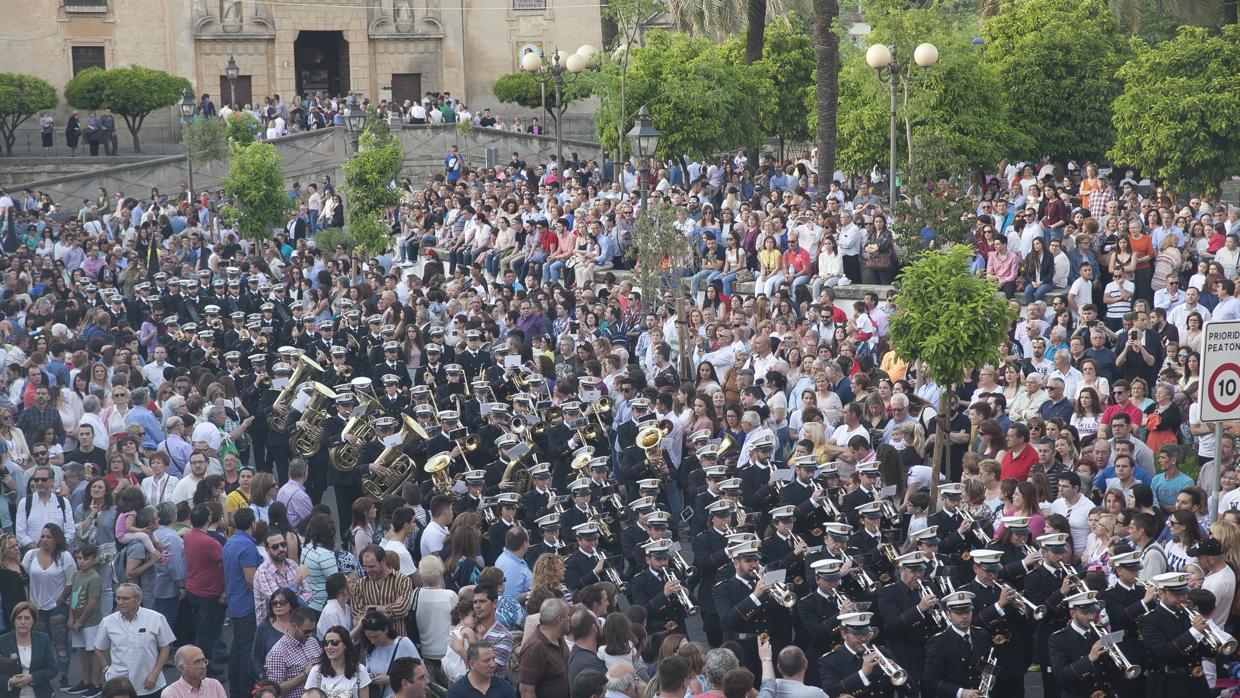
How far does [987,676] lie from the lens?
34.7 feet

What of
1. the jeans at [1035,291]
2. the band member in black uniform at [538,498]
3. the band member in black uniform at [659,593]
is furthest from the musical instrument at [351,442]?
the jeans at [1035,291]

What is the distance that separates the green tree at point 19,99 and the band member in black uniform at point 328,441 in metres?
35.2

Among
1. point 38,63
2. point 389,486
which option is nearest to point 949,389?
point 389,486

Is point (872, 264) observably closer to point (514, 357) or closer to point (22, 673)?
point (514, 357)

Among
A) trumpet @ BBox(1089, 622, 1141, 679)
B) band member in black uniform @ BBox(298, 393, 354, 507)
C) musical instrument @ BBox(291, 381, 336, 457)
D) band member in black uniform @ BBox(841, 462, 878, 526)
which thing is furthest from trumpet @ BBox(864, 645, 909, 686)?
musical instrument @ BBox(291, 381, 336, 457)

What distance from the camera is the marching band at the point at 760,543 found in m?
10.4

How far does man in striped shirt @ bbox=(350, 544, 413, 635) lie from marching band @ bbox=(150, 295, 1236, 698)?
132cm

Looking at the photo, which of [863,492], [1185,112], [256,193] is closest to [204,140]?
[256,193]

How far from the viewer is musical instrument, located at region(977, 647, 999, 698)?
10484mm

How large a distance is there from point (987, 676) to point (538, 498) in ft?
15.0

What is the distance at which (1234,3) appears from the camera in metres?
32.9

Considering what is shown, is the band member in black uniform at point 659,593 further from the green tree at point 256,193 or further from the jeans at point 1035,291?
the green tree at point 256,193

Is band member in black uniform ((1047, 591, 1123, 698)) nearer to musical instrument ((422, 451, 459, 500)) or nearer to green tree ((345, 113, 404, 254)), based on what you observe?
musical instrument ((422, 451, 459, 500))

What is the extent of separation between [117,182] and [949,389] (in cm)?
3514
